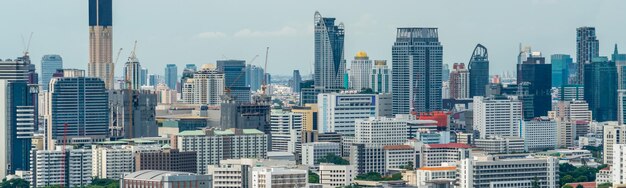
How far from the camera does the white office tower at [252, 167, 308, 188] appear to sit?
41.2 meters

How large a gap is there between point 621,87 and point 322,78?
12085 millimetres

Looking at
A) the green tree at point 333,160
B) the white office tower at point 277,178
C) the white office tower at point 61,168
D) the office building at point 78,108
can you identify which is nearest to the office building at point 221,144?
the green tree at point 333,160

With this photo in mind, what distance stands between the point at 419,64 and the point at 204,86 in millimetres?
9316

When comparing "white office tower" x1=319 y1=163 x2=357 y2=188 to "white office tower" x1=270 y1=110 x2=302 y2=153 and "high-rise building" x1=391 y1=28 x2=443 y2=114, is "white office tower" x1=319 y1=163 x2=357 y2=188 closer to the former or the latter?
"white office tower" x1=270 y1=110 x2=302 y2=153

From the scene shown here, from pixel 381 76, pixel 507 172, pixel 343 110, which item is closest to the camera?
pixel 507 172

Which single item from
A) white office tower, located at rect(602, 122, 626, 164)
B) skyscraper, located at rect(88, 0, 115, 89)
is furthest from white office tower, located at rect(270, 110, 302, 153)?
skyscraper, located at rect(88, 0, 115, 89)

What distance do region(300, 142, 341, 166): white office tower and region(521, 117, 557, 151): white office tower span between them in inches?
423

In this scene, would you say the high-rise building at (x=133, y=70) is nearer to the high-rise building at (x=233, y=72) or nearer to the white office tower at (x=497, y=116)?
the high-rise building at (x=233, y=72)

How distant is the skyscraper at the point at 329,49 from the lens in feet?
271

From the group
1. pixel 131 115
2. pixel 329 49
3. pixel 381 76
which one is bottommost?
pixel 131 115

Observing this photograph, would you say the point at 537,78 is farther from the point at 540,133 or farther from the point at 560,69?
the point at 540,133

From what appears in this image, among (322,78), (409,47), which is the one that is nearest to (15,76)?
(322,78)

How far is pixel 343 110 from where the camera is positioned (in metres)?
66.6

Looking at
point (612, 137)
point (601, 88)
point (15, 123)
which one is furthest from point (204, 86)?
point (612, 137)
